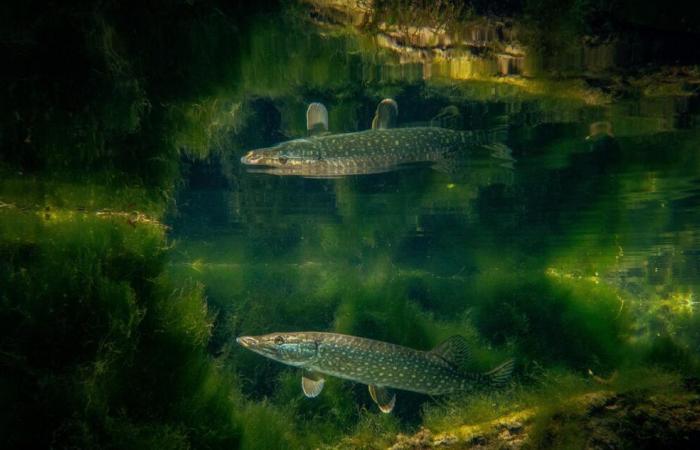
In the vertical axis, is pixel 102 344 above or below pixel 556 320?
above

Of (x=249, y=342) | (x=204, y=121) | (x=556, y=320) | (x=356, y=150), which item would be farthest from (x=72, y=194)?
(x=556, y=320)

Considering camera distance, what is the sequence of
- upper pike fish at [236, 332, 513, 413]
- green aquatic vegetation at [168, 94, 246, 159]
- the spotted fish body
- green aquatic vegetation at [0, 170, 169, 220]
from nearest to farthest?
green aquatic vegetation at [0, 170, 169, 220], green aquatic vegetation at [168, 94, 246, 159], the spotted fish body, upper pike fish at [236, 332, 513, 413]

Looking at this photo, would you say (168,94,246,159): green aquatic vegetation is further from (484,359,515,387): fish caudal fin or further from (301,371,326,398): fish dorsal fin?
(484,359,515,387): fish caudal fin

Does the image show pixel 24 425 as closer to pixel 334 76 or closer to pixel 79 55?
pixel 79 55

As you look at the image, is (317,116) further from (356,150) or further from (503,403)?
(503,403)

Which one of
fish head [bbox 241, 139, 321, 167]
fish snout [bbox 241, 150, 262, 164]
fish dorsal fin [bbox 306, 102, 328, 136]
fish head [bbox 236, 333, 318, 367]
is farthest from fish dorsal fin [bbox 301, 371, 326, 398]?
fish dorsal fin [bbox 306, 102, 328, 136]
